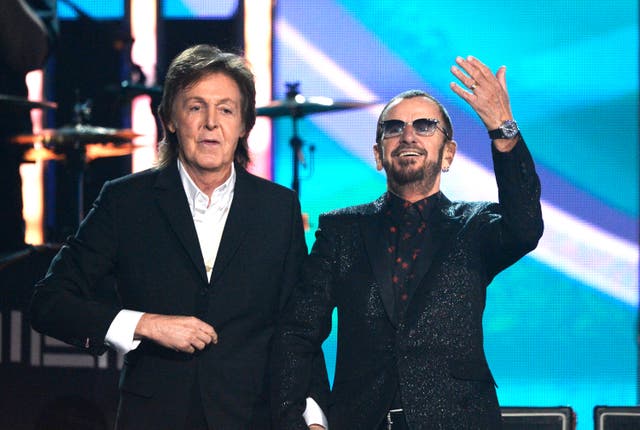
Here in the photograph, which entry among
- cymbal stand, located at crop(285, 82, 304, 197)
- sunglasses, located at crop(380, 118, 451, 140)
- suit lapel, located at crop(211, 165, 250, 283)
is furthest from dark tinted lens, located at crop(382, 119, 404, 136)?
cymbal stand, located at crop(285, 82, 304, 197)

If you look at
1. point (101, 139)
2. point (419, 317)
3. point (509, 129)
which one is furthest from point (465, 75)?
point (101, 139)

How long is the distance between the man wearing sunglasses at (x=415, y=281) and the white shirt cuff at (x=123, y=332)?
401 millimetres

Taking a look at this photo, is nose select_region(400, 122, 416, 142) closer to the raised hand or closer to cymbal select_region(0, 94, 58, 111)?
the raised hand

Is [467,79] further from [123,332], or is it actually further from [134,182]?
[123,332]

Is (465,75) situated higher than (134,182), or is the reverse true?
(465,75)

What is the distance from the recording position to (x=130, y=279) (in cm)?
244

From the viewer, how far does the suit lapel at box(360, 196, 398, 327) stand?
2.45 meters

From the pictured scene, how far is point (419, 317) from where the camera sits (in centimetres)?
243

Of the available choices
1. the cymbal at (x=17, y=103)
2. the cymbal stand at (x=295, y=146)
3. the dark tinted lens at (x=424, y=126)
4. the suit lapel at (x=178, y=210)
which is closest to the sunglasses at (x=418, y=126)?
the dark tinted lens at (x=424, y=126)

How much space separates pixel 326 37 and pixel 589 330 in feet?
7.33

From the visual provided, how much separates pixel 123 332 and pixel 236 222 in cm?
42

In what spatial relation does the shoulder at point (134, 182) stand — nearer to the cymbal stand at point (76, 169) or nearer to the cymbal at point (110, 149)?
the cymbal stand at point (76, 169)

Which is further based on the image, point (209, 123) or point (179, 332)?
point (209, 123)

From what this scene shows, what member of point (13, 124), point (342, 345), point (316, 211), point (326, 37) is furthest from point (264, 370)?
point (326, 37)
